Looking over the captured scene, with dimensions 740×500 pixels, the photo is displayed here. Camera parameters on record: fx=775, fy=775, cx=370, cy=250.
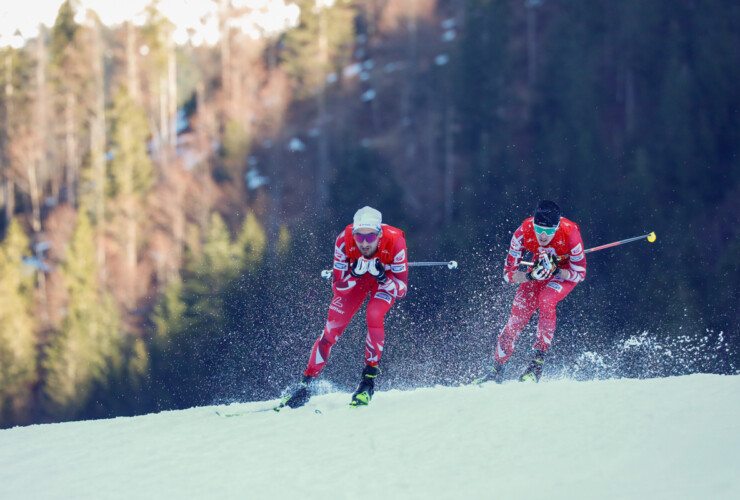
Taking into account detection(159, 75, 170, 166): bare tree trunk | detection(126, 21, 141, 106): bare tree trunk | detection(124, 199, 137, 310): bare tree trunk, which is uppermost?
detection(126, 21, 141, 106): bare tree trunk

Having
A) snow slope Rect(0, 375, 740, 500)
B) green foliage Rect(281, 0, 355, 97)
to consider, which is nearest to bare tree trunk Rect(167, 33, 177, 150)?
green foliage Rect(281, 0, 355, 97)

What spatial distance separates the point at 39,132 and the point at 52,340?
54.5 ft

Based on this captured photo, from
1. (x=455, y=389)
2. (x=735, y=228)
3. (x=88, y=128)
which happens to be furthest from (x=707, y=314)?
(x=88, y=128)

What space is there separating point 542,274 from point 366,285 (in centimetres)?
164

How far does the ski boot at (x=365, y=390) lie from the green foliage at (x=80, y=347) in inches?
936

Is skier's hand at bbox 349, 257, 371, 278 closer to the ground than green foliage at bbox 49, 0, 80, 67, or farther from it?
closer to the ground

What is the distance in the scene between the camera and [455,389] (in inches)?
275

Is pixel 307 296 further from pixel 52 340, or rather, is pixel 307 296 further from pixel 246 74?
pixel 246 74

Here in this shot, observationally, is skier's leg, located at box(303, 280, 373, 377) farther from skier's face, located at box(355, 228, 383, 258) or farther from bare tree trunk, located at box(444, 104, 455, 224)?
bare tree trunk, located at box(444, 104, 455, 224)

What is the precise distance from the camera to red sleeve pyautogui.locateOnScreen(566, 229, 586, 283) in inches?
287

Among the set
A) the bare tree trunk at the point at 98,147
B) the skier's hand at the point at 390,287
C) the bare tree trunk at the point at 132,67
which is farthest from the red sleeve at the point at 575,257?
the bare tree trunk at the point at 132,67

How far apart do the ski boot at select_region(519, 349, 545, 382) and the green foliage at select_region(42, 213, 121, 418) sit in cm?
2395

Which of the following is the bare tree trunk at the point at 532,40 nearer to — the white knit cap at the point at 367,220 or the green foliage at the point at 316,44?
the green foliage at the point at 316,44

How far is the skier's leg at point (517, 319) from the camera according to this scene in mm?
7516
